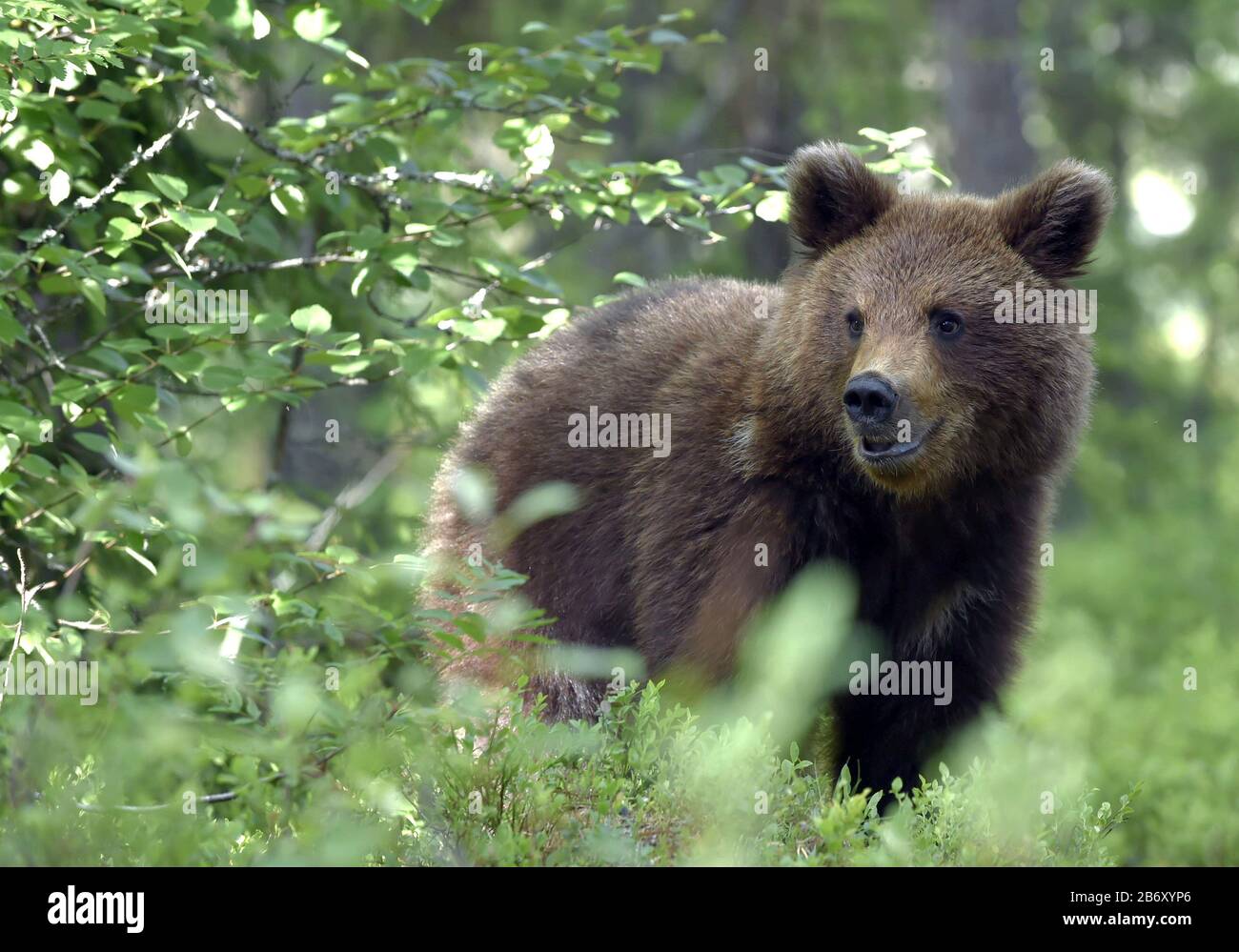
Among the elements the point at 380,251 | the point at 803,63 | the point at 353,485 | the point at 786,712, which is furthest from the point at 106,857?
the point at 803,63

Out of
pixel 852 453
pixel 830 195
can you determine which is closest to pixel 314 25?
pixel 830 195

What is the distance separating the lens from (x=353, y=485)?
33.3ft

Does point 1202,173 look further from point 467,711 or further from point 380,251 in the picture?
point 467,711

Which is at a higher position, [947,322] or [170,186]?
[170,186]

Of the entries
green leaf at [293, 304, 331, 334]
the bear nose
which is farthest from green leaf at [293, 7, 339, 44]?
the bear nose

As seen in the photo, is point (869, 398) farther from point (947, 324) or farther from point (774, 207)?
point (774, 207)

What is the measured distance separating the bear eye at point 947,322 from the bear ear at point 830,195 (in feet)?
2.33

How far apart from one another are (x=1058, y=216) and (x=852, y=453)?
1520 millimetres

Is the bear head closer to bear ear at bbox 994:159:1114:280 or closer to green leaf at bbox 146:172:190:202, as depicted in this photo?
bear ear at bbox 994:159:1114:280

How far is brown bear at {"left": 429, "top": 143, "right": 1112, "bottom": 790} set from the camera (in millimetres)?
6043

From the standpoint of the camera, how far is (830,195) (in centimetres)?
657

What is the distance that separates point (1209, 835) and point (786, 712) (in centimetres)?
652

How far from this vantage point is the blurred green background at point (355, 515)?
4348mm

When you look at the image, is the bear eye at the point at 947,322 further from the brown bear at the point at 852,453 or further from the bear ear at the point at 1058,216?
the bear ear at the point at 1058,216
